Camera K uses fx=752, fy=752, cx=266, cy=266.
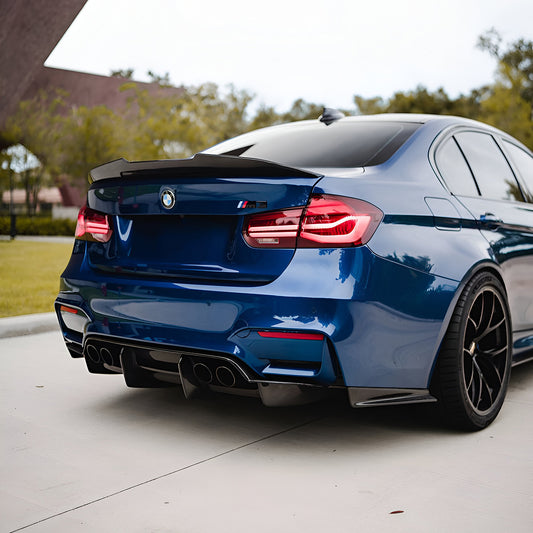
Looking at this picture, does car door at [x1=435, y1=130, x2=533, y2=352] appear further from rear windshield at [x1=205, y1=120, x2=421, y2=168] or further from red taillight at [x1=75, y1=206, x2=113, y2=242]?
red taillight at [x1=75, y1=206, x2=113, y2=242]

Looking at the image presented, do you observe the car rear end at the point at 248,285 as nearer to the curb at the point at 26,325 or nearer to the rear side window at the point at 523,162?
the rear side window at the point at 523,162

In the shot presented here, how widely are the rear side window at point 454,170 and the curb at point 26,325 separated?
12.9ft

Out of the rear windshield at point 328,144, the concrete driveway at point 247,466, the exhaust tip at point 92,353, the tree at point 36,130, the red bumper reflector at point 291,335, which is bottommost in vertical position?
the concrete driveway at point 247,466

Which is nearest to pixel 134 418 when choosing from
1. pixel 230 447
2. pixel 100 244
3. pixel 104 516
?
pixel 230 447

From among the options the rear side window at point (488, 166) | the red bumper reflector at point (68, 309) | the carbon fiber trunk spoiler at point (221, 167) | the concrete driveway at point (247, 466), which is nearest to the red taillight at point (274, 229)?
the carbon fiber trunk spoiler at point (221, 167)

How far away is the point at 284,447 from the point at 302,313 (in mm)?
783

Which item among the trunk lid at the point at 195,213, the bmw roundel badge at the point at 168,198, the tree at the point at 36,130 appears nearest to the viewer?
the trunk lid at the point at 195,213

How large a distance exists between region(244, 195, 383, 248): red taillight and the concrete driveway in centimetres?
96

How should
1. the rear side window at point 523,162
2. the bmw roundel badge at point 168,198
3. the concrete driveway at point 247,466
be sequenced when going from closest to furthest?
1. the concrete driveway at point 247,466
2. the bmw roundel badge at point 168,198
3. the rear side window at point 523,162

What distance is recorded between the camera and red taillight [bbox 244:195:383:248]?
3.05 metres

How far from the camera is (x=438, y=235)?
11.4 feet

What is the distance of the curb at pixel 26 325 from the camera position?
6.15 metres

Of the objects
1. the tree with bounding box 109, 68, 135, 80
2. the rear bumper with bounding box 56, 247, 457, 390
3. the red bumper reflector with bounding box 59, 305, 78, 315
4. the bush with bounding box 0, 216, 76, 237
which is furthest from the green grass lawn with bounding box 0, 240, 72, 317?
the tree with bounding box 109, 68, 135, 80

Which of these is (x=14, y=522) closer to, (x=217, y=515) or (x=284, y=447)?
(x=217, y=515)
